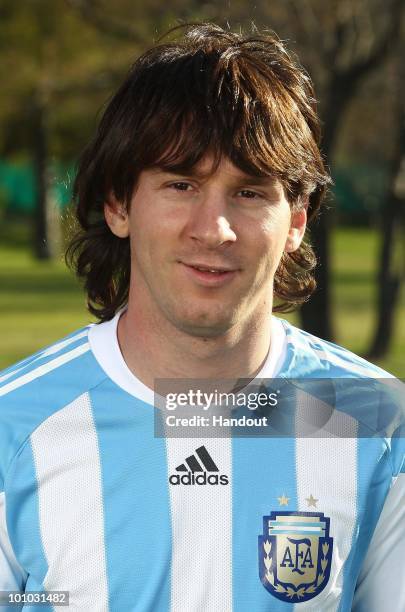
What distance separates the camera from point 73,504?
8.05 feet

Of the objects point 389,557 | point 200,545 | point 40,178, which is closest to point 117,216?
point 200,545

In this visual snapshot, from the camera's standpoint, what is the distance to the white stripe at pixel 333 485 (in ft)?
8.18

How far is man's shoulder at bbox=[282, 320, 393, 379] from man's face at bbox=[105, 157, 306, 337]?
8.5 inches

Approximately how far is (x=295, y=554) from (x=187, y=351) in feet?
1.62

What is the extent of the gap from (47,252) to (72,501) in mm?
30936

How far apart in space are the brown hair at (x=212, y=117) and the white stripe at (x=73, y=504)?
0.54 metres

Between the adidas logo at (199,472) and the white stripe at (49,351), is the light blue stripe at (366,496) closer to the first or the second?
the adidas logo at (199,472)

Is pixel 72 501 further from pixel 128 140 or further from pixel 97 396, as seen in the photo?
pixel 128 140

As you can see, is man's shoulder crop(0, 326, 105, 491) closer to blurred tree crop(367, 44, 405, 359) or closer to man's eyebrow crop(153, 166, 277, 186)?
man's eyebrow crop(153, 166, 277, 186)

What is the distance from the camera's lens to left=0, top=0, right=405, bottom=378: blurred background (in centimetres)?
1382

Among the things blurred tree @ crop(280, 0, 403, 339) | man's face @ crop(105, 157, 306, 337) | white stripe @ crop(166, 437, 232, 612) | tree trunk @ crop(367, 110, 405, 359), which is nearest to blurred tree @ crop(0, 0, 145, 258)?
blurred tree @ crop(280, 0, 403, 339)

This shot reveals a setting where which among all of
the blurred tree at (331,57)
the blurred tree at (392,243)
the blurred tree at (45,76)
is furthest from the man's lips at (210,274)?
the blurred tree at (45,76)

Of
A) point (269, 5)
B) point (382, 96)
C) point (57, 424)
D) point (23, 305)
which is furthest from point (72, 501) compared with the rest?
point (23, 305)

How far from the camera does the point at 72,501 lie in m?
2.46
